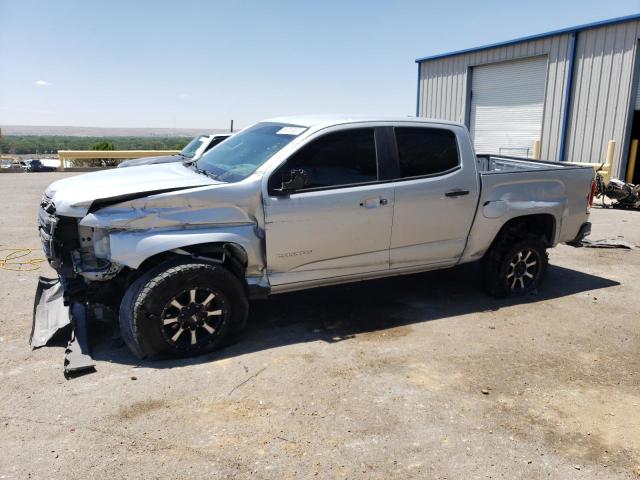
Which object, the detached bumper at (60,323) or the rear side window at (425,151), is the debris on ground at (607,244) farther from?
the detached bumper at (60,323)

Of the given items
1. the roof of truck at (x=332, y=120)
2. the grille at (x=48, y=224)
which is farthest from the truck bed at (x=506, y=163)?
the grille at (x=48, y=224)

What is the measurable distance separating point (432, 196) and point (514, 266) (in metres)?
1.48

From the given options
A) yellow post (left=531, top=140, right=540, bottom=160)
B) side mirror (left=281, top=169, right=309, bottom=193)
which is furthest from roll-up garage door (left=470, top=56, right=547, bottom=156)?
side mirror (left=281, top=169, right=309, bottom=193)

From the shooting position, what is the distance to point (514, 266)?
232 inches

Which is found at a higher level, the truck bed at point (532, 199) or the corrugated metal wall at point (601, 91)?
the corrugated metal wall at point (601, 91)

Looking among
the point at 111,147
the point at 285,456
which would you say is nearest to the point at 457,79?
the point at 285,456

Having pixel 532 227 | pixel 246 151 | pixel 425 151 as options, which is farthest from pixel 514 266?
pixel 246 151

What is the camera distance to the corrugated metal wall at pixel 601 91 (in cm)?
1429

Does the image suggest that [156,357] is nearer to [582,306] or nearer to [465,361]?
[465,361]

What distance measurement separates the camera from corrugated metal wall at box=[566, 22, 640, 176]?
1429cm

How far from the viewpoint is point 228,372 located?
4.10 m

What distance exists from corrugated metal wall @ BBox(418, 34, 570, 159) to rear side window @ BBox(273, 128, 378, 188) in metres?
13.4

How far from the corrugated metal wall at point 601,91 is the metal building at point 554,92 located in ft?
0.08

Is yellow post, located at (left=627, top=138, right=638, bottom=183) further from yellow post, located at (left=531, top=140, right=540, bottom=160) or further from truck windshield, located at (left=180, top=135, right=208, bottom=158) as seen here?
truck windshield, located at (left=180, top=135, right=208, bottom=158)
